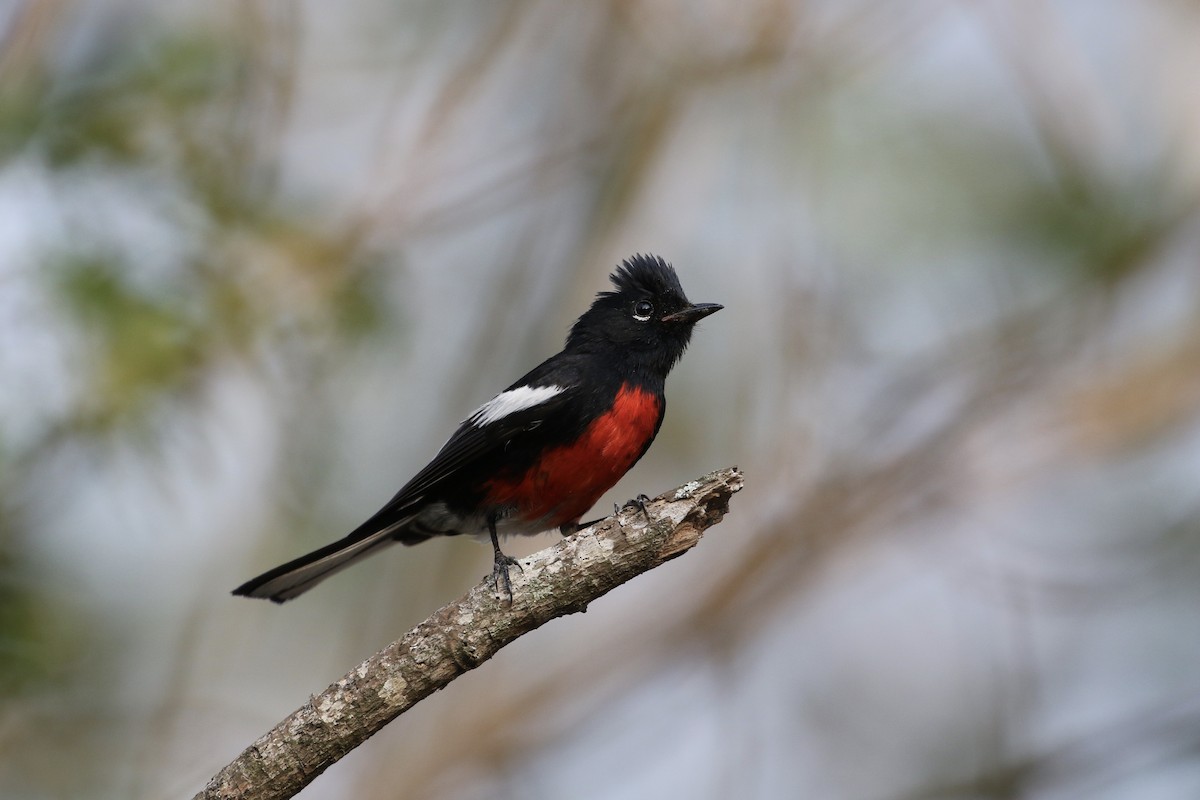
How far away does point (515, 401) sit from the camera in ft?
16.1

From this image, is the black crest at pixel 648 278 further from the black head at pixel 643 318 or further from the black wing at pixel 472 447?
the black wing at pixel 472 447

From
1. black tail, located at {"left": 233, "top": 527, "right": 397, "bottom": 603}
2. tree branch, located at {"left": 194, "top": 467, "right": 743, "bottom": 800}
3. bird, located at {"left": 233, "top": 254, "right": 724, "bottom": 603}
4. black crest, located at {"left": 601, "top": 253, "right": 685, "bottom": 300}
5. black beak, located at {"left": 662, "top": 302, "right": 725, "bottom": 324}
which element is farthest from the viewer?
black crest, located at {"left": 601, "top": 253, "right": 685, "bottom": 300}

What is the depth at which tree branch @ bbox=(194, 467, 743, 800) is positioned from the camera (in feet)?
9.88

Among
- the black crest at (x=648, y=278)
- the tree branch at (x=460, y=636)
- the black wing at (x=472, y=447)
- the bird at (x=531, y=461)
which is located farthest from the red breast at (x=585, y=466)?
the tree branch at (x=460, y=636)

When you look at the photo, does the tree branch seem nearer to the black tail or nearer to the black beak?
the black tail

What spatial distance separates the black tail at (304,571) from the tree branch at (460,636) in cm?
139

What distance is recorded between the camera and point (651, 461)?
27.8ft

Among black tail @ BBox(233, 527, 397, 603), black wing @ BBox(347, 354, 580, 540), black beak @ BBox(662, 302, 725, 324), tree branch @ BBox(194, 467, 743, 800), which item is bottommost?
tree branch @ BBox(194, 467, 743, 800)

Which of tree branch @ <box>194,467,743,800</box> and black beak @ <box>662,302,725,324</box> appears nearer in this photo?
tree branch @ <box>194,467,743,800</box>

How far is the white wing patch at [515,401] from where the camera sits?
483 cm

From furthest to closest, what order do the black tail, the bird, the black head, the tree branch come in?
the black head
the bird
the black tail
the tree branch

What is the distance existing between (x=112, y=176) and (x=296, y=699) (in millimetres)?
3899

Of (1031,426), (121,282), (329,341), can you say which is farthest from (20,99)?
(1031,426)

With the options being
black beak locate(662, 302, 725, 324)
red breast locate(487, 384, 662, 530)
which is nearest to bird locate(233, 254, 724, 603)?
red breast locate(487, 384, 662, 530)
